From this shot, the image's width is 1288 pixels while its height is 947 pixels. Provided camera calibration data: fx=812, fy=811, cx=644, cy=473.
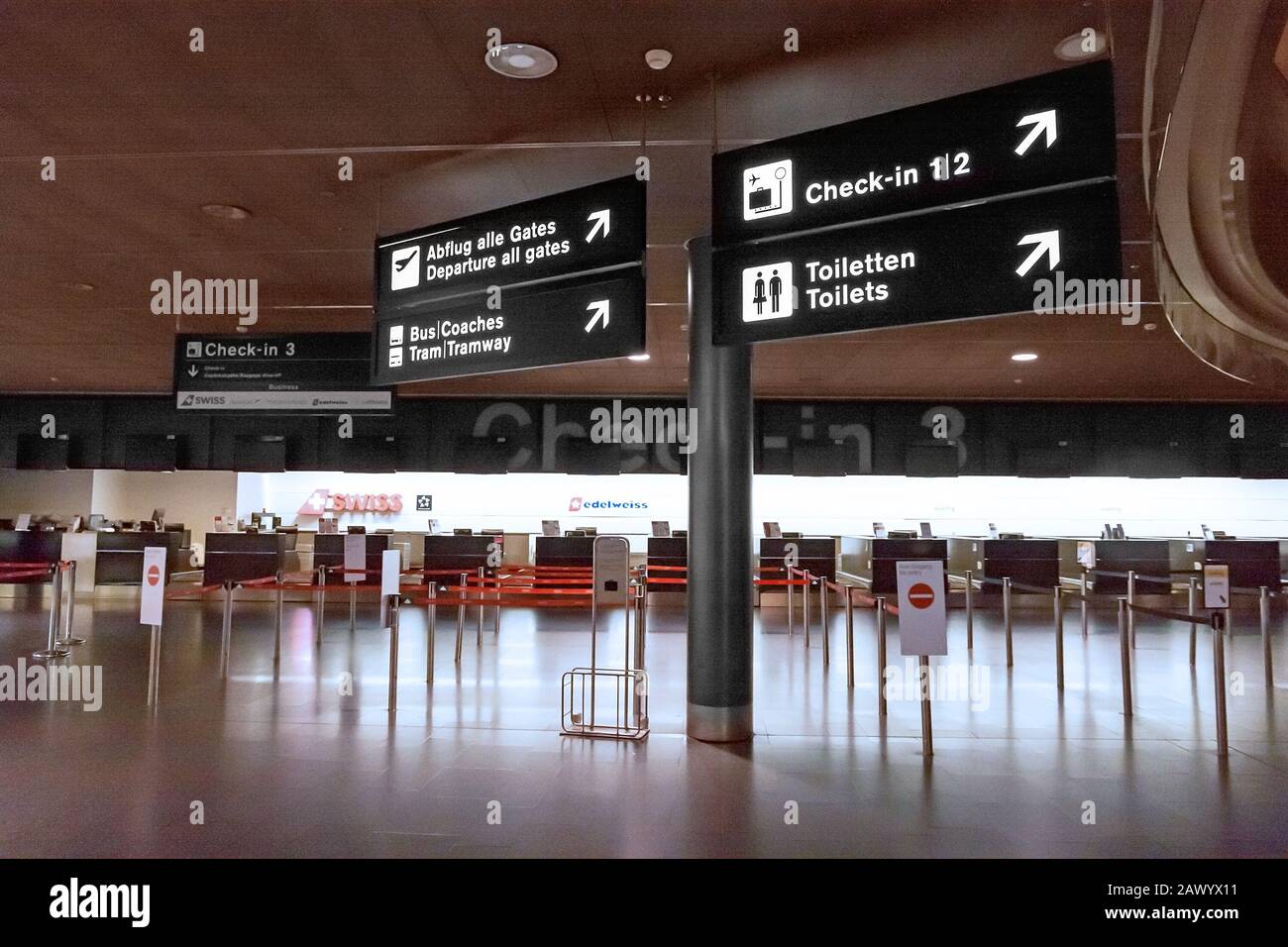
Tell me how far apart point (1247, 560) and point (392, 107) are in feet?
34.8

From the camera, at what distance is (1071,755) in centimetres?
479

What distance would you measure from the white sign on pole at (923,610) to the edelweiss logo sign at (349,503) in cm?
1181

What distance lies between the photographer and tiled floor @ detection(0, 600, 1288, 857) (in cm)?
348

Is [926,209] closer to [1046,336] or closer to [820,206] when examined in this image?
[820,206]

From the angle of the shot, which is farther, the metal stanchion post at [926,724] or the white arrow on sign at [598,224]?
the metal stanchion post at [926,724]

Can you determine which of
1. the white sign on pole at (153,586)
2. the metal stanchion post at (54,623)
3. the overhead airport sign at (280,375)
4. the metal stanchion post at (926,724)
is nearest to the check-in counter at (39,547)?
the metal stanchion post at (54,623)

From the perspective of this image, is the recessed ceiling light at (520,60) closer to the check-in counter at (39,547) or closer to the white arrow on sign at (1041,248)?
the white arrow on sign at (1041,248)

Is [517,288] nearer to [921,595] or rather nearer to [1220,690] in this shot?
[921,595]

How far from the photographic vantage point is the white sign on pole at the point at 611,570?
5.54 m

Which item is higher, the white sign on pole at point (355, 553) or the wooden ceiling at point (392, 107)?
the wooden ceiling at point (392, 107)

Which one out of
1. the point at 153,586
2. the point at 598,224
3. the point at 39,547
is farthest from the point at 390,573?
the point at 39,547
